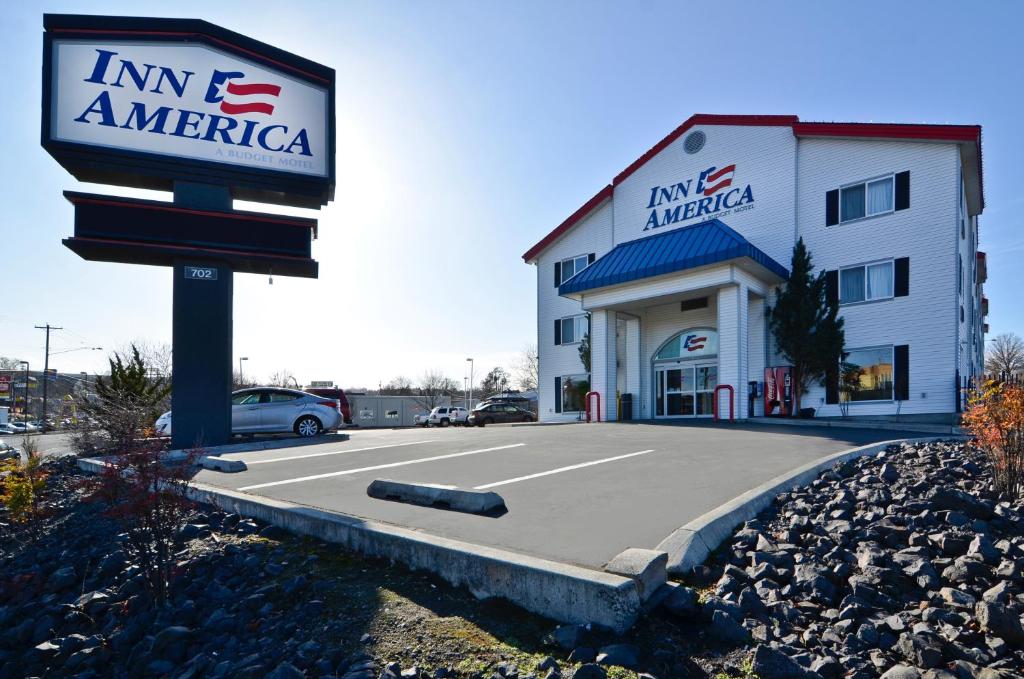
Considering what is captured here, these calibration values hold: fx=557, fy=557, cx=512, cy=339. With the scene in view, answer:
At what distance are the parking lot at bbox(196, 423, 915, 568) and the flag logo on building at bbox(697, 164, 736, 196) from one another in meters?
10.5

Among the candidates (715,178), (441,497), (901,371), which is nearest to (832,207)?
(715,178)

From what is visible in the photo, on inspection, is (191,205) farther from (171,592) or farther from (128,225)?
(171,592)

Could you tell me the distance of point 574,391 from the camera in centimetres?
2441

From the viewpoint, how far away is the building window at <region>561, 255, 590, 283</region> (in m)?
24.2

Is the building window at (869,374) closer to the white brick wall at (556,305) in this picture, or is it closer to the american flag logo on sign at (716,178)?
the american flag logo on sign at (716,178)

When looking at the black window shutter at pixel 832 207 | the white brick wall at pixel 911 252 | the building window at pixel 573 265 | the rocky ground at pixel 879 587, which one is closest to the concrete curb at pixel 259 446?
the rocky ground at pixel 879 587

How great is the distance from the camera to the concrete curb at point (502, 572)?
290cm

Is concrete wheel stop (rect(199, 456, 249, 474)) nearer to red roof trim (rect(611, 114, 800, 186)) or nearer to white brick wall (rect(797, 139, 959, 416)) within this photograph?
white brick wall (rect(797, 139, 959, 416))

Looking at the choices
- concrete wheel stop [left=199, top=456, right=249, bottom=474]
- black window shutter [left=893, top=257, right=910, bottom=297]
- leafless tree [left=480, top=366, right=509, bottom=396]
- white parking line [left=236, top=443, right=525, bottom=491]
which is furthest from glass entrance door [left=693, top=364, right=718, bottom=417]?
leafless tree [left=480, top=366, right=509, bottom=396]

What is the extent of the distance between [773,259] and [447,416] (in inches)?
769

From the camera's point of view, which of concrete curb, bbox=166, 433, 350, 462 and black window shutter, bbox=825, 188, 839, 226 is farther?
black window shutter, bbox=825, 188, 839, 226

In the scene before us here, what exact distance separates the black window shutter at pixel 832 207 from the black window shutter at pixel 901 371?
4.24 meters

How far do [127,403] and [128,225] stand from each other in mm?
4097

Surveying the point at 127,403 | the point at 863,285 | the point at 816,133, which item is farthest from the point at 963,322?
the point at 127,403
